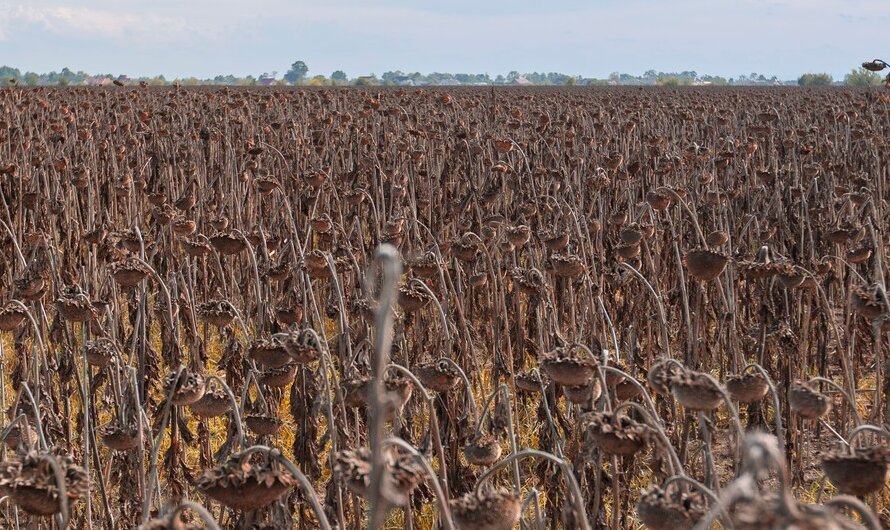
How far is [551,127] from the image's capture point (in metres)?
9.24

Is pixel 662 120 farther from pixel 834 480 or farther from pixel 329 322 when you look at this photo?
pixel 834 480

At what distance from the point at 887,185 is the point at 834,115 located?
2.31 meters

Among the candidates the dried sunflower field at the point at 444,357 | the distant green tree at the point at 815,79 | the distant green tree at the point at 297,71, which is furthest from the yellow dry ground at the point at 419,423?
the distant green tree at the point at 297,71

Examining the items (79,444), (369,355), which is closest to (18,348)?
(79,444)

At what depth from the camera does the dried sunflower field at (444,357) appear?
1616 mm

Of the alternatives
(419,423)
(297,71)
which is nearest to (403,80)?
(297,71)

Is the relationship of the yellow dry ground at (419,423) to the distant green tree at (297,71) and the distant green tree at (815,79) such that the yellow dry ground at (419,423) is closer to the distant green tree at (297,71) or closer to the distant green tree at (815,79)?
the distant green tree at (815,79)

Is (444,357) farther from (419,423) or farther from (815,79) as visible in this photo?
(815,79)

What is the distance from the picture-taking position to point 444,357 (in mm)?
2643

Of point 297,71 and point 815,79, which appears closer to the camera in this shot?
point 815,79

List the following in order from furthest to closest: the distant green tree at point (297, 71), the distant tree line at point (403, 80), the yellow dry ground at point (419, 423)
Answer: the distant green tree at point (297, 71), the distant tree line at point (403, 80), the yellow dry ground at point (419, 423)

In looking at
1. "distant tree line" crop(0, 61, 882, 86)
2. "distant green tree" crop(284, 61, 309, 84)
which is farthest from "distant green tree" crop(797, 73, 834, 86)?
"distant green tree" crop(284, 61, 309, 84)

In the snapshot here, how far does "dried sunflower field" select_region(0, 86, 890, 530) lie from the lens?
5.30 ft

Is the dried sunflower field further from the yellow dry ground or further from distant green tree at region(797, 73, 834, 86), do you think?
distant green tree at region(797, 73, 834, 86)
